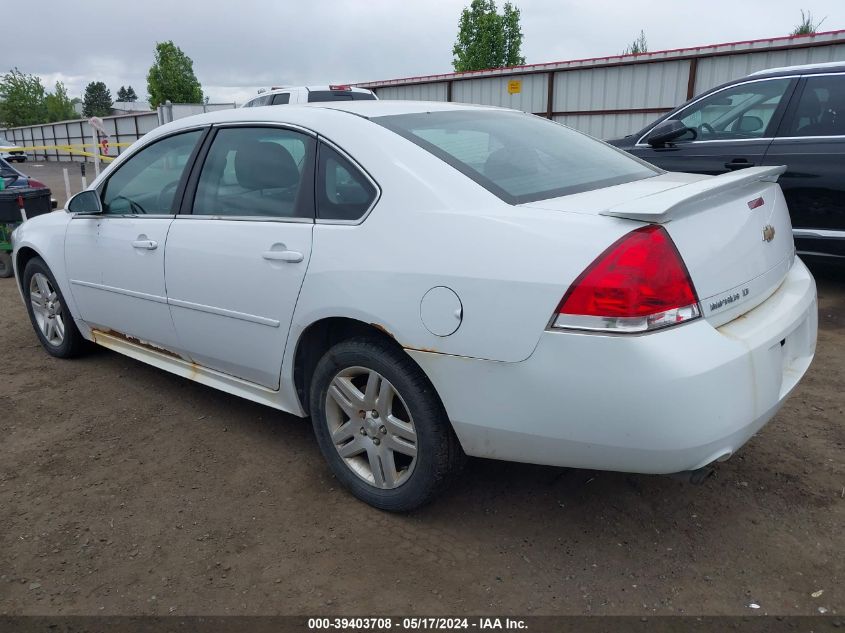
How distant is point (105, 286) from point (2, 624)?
2.03m

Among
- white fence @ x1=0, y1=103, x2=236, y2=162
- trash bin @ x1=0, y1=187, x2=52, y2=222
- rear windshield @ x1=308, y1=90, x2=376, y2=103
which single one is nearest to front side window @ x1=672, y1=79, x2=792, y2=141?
trash bin @ x1=0, y1=187, x2=52, y2=222

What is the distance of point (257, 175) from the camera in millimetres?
3154

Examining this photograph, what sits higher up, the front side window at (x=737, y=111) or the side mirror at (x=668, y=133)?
the front side window at (x=737, y=111)

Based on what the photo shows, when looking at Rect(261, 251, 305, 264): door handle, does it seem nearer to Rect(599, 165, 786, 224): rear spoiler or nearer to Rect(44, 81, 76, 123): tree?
Rect(599, 165, 786, 224): rear spoiler

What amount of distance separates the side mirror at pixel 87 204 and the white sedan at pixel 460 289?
31 centimetres

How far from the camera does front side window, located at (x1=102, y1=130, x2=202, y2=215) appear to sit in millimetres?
3539

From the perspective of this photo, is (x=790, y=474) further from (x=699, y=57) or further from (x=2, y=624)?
(x=699, y=57)

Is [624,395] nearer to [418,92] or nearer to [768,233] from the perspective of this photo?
[768,233]

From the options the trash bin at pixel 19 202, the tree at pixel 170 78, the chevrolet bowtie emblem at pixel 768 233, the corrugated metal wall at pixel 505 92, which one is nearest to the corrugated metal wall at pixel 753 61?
the corrugated metal wall at pixel 505 92

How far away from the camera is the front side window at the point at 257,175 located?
2.93 meters

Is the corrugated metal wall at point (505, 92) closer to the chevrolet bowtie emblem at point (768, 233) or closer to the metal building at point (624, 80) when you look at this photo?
the metal building at point (624, 80)

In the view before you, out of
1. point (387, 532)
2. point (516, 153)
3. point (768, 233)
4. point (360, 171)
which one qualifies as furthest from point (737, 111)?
point (387, 532)

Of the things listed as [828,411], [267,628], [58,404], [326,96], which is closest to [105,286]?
[58,404]

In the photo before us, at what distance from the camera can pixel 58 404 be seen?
400 centimetres
